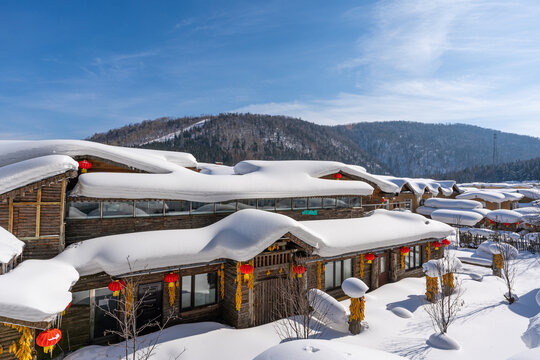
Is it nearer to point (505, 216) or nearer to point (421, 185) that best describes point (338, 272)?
point (421, 185)

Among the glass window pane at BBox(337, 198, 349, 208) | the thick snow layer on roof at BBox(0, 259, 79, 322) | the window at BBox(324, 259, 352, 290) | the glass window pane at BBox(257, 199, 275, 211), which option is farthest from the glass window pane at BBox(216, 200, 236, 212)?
the glass window pane at BBox(337, 198, 349, 208)

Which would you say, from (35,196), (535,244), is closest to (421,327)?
(35,196)

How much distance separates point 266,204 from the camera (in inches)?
625

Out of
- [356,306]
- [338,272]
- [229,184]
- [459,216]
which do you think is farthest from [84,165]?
[459,216]

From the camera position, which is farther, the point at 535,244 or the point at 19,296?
the point at 535,244

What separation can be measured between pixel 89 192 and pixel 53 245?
88.0 inches

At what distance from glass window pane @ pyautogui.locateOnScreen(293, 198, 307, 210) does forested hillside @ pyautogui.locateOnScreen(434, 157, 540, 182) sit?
107 m

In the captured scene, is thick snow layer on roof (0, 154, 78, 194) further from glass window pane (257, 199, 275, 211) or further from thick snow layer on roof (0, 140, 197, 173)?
glass window pane (257, 199, 275, 211)

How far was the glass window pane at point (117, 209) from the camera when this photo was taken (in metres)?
11.9

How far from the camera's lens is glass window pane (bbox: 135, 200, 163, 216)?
12.6 meters

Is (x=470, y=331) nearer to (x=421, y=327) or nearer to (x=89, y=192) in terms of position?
(x=421, y=327)

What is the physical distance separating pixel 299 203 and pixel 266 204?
2.20m

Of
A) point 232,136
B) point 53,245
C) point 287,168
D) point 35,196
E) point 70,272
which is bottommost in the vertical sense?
point 70,272

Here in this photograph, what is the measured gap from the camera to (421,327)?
497 inches
